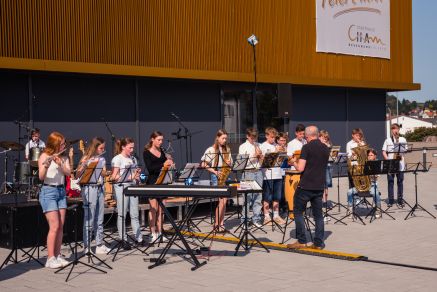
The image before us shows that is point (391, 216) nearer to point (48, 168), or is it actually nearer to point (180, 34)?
point (48, 168)

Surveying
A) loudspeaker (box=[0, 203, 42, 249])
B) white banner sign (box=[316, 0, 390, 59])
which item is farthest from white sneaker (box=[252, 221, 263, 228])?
white banner sign (box=[316, 0, 390, 59])

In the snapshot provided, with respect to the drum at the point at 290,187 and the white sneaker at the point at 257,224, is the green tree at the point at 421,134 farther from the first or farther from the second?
the white sneaker at the point at 257,224

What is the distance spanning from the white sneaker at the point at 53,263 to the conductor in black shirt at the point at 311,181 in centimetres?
376

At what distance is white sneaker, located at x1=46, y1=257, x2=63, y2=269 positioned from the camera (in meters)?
10.1

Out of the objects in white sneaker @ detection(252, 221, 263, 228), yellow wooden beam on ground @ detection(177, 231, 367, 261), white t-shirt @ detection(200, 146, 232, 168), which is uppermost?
white t-shirt @ detection(200, 146, 232, 168)

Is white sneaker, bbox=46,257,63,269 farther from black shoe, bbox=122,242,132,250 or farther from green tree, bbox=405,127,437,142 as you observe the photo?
green tree, bbox=405,127,437,142

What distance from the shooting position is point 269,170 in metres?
14.7

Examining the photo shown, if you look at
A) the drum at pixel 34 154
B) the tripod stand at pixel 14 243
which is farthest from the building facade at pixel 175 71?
the tripod stand at pixel 14 243

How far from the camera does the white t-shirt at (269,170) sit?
14367 millimetres

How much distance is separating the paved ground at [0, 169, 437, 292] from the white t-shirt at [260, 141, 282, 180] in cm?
255

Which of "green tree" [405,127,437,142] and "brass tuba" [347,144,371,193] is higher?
"green tree" [405,127,437,142]

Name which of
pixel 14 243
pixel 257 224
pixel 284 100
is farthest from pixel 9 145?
pixel 284 100

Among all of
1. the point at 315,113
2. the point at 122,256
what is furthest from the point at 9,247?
the point at 315,113

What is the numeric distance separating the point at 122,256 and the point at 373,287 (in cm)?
436
